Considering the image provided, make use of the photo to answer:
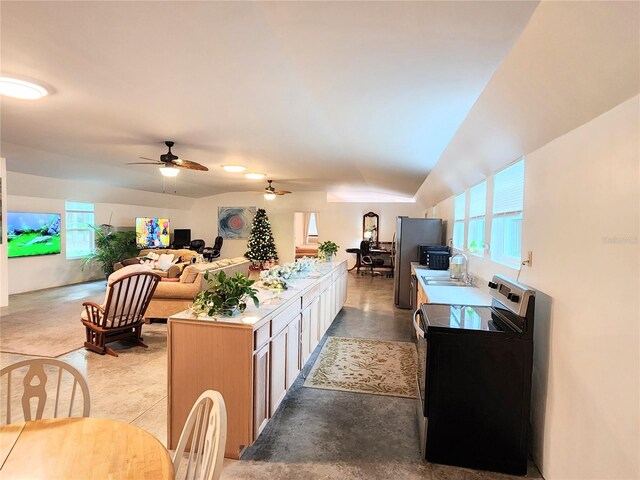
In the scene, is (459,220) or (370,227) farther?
(370,227)

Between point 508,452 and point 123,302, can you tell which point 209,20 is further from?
point 123,302

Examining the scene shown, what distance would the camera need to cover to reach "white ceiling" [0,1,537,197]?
1.51 m

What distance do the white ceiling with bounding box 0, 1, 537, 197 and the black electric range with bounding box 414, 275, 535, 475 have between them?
1462mm

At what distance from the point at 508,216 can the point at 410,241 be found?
3114 millimetres

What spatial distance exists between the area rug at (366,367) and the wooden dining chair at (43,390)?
1976 mm

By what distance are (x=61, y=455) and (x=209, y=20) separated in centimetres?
188

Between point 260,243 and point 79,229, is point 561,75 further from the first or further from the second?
point 260,243

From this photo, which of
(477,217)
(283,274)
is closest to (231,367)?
(283,274)

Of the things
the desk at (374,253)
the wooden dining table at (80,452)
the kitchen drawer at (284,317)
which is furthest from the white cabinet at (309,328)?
the desk at (374,253)

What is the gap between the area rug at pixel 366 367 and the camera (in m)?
3.11

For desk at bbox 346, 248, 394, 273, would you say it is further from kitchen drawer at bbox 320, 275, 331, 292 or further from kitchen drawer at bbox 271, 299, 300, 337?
kitchen drawer at bbox 271, 299, 300, 337

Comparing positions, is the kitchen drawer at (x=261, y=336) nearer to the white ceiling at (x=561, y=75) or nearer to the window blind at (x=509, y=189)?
the white ceiling at (x=561, y=75)

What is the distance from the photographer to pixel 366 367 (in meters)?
3.53

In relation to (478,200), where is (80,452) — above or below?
below
